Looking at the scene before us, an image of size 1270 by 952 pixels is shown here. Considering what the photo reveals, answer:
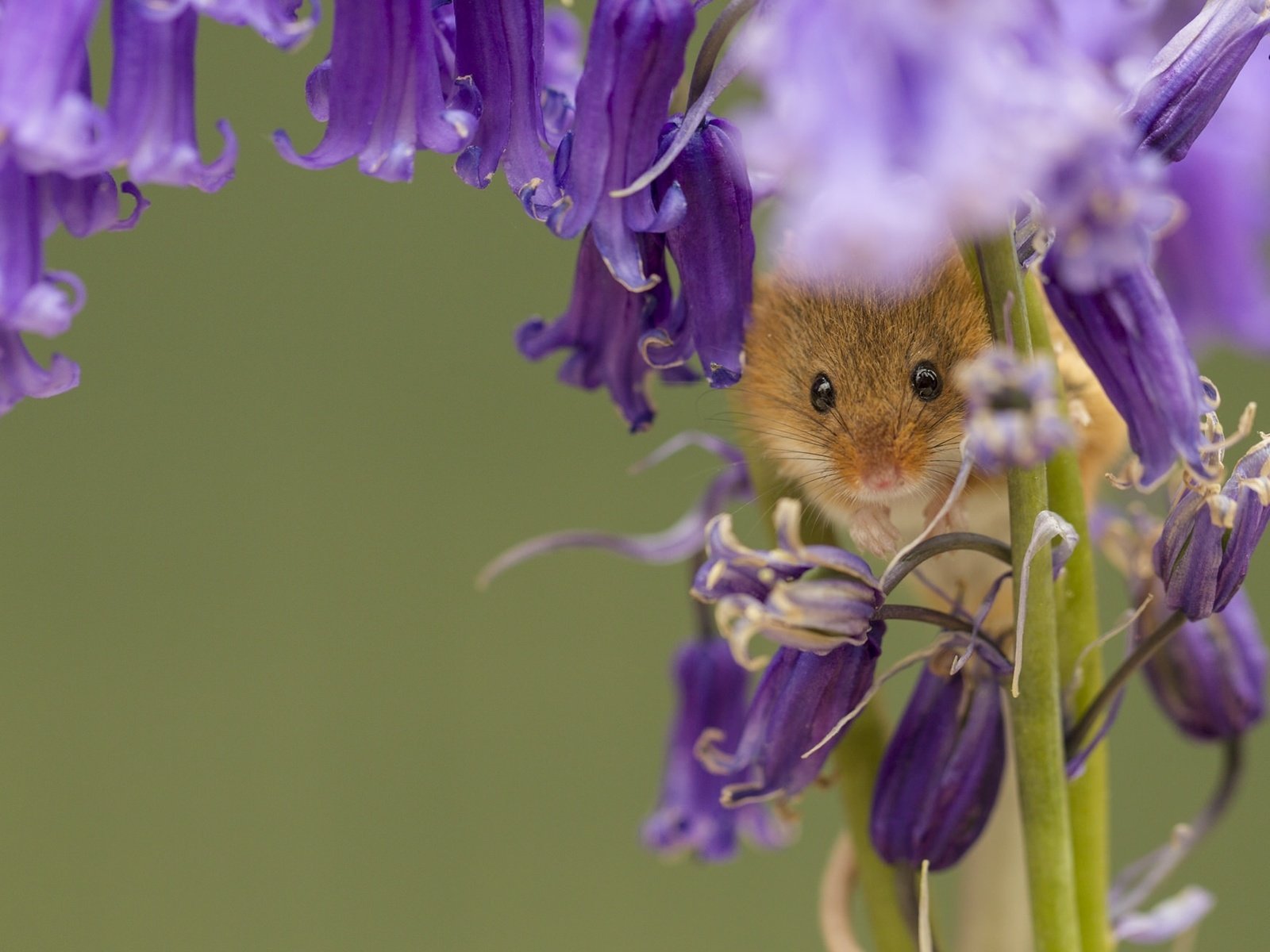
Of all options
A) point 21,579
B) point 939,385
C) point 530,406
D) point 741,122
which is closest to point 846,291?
point 939,385

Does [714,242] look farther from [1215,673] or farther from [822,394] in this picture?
[1215,673]

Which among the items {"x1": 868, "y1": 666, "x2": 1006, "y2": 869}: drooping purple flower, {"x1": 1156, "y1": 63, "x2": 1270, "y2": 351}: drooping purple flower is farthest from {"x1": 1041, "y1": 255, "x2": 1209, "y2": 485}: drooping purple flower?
{"x1": 1156, "y1": 63, "x2": 1270, "y2": 351}: drooping purple flower

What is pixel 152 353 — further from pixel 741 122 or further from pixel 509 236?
pixel 741 122

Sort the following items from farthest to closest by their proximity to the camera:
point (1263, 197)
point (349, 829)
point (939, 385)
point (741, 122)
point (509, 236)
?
point (509, 236) < point (349, 829) < point (1263, 197) < point (939, 385) < point (741, 122)

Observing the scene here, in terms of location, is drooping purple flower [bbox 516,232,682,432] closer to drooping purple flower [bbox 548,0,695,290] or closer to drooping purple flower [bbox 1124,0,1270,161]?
drooping purple flower [bbox 548,0,695,290]

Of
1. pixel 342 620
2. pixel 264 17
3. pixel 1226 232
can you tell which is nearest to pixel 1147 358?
pixel 264 17

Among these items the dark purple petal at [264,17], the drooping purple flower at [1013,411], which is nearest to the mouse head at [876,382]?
the drooping purple flower at [1013,411]
